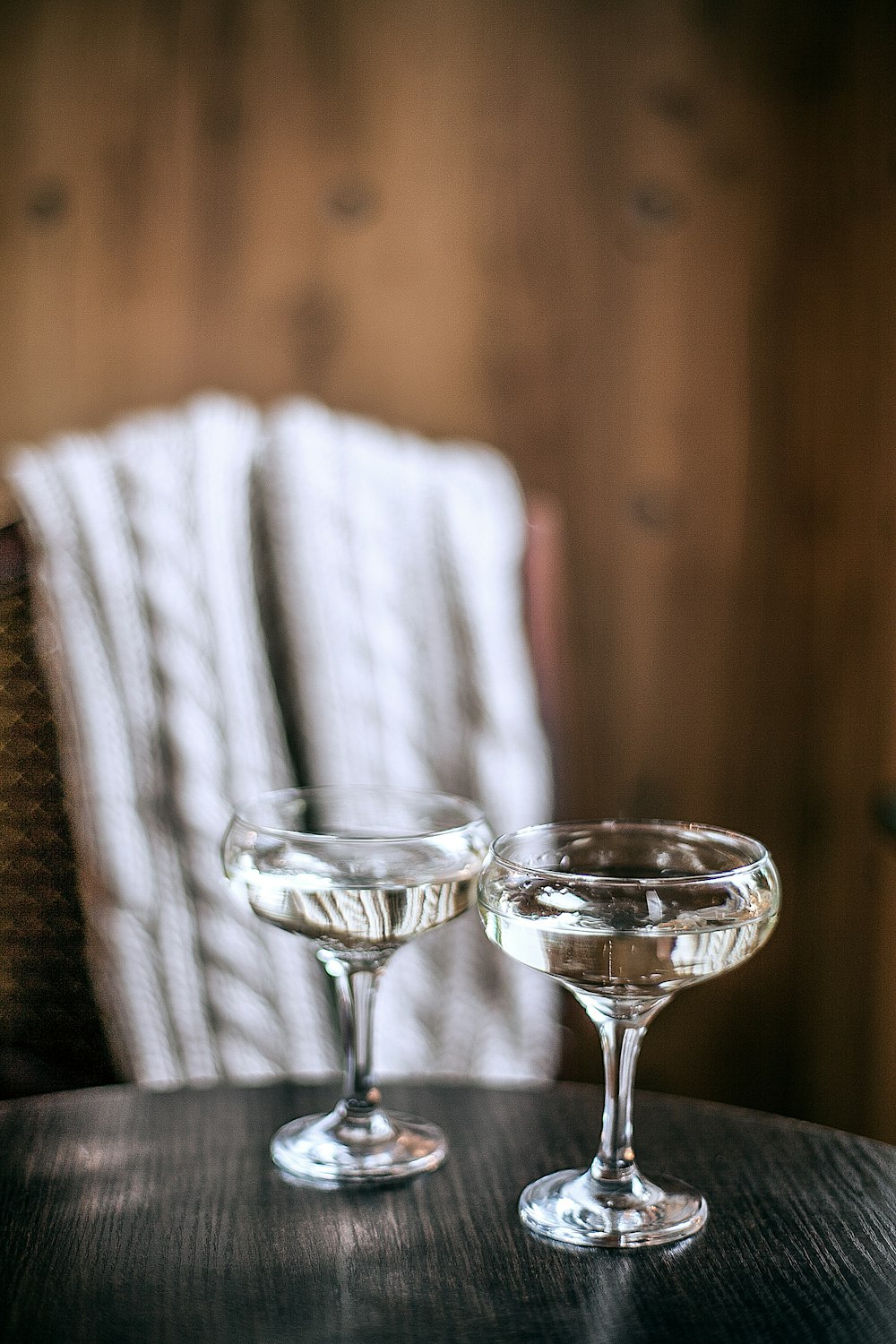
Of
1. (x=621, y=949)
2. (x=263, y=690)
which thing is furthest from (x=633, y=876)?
(x=263, y=690)

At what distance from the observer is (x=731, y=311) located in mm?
1493

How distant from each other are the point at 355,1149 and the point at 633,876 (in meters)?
0.16

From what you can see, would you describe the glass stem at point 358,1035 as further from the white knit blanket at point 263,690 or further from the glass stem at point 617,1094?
the white knit blanket at point 263,690

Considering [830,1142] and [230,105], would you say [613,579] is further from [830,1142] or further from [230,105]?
[830,1142]

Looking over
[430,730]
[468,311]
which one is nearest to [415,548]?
[430,730]

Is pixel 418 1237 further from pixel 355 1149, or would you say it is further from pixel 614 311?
pixel 614 311

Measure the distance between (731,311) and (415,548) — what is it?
589mm

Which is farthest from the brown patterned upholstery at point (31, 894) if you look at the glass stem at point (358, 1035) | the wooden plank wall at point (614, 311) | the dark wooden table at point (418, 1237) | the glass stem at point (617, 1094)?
the wooden plank wall at point (614, 311)

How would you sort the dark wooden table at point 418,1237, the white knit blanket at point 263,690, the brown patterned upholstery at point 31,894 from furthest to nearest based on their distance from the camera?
the white knit blanket at point 263,690
the brown patterned upholstery at point 31,894
the dark wooden table at point 418,1237

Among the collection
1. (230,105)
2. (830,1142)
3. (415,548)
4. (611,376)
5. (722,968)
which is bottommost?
(830,1142)

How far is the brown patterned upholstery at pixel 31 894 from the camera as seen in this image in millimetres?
706

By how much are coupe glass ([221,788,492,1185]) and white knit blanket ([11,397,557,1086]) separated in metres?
0.42

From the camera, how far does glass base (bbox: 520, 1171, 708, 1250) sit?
0.49 m

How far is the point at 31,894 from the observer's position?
71cm
